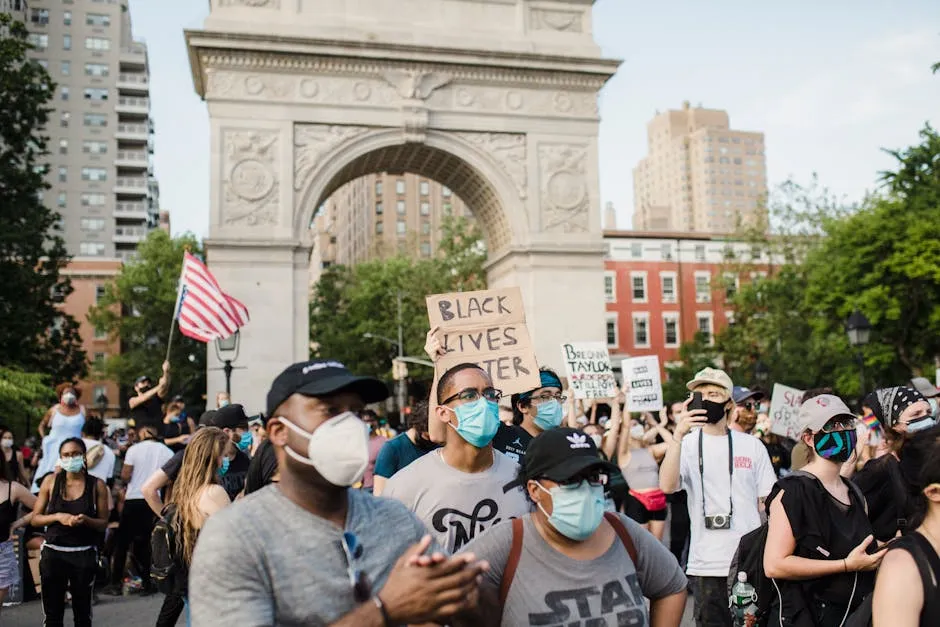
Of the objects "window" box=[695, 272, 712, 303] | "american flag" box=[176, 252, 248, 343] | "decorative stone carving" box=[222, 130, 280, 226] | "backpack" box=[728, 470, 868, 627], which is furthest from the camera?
"window" box=[695, 272, 712, 303]

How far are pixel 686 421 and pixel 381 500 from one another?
3.18m

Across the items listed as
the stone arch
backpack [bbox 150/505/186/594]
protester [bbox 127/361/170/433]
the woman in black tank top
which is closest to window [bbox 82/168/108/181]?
the stone arch

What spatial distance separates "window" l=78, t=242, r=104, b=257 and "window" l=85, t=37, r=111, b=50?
17764 millimetres

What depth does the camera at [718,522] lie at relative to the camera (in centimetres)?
625

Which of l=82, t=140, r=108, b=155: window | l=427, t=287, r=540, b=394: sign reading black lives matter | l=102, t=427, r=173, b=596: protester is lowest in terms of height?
l=102, t=427, r=173, b=596: protester

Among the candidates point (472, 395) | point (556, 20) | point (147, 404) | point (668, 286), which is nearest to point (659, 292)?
point (668, 286)

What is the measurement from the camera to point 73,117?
272ft

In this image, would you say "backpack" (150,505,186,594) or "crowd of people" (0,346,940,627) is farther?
"backpack" (150,505,186,594)

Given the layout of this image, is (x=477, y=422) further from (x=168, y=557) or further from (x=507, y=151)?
(x=507, y=151)

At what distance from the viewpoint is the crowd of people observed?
2.63 meters

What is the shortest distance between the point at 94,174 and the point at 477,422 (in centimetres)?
8653

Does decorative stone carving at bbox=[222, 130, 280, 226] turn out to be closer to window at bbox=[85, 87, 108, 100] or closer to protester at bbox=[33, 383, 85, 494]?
protester at bbox=[33, 383, 85, 494]

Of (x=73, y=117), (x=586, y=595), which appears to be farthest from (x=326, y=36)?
(x=73, y=117)

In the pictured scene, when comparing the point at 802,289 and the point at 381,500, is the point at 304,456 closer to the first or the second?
the point at 381,500
